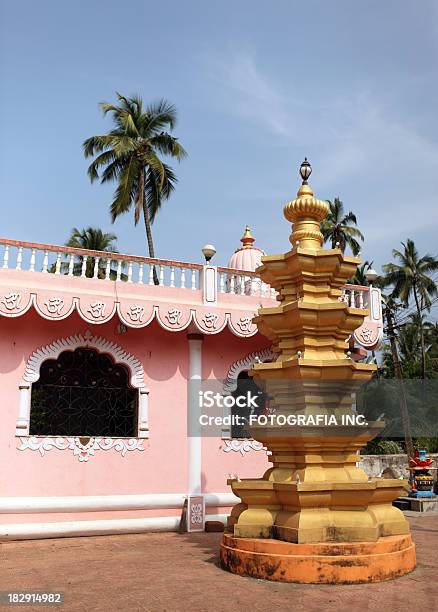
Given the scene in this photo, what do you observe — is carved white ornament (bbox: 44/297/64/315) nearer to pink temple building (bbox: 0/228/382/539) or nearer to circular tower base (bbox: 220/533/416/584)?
pink temple building (bbox: 0/228/382/539)

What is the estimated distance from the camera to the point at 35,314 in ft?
31.5

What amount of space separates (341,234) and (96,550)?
Answer: 24240 mm

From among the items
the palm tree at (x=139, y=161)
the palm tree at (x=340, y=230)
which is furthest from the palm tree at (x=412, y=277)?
the palm tree at (x=139, y=161)

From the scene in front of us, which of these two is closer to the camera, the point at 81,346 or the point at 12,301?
the point at 12,301

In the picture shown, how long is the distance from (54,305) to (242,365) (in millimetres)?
3642

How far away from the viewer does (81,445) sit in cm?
949

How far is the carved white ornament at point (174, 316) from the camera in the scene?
32.5 ft

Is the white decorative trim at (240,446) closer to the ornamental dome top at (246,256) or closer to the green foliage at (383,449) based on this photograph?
the ornamental dome top at (246,256)

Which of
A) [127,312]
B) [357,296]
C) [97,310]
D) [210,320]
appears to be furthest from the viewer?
[357,296]

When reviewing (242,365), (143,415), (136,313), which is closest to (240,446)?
(242,365)

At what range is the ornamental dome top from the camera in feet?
41.5

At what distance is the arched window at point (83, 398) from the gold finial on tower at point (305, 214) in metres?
4.17

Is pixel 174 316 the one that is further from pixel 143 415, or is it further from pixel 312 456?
pixel 312 456

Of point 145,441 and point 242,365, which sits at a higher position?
point 242,365
